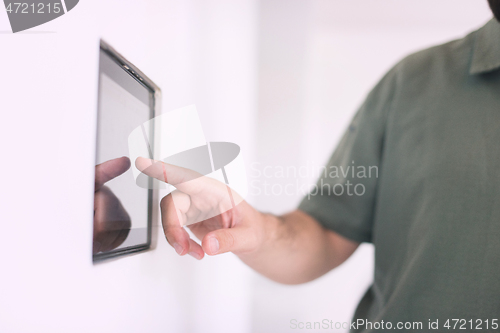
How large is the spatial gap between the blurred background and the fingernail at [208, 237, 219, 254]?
0.13ft

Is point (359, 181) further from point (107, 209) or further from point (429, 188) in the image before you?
point (107, 209)

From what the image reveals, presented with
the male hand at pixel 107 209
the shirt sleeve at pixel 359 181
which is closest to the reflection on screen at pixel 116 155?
the male hand at pixel 107 209

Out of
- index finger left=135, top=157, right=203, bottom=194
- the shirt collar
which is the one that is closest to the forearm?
index finger left=135, top=157, right=203, bottom=194

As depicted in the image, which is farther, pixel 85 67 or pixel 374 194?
pixel 374 194

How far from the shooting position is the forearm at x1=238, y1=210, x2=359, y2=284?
28cm

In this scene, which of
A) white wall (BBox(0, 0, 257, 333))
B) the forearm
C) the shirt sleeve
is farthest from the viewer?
the shirt sleeve

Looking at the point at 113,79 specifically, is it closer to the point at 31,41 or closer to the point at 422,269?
the point at 31,41

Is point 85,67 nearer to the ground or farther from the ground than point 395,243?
farther from the ground

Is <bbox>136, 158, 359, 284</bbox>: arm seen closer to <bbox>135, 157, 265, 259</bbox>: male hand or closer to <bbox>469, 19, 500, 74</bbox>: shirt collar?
<bbox>135, 157, 265, 259</bbox>: male hand

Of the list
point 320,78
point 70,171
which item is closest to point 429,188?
point 70,171

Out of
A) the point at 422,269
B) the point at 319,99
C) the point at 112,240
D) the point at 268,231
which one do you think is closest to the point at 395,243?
the point at 422,269

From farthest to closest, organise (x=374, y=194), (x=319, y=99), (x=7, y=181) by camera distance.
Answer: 1. (x=319, y=99)
2. (x=374, y=194)
3. (x=7, y=181)

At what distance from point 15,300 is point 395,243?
0.34 meters

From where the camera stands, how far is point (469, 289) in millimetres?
292
